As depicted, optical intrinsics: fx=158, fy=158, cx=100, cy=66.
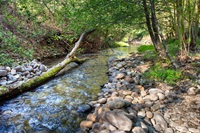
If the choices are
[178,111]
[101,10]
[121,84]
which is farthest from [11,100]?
[178,111]

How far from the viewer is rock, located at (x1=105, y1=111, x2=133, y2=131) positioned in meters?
2.26

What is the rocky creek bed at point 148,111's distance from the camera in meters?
2.32

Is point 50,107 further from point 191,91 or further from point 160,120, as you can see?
point 191,91

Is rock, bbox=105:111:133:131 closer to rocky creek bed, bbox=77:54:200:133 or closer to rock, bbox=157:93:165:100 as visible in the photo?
rocky creek bed, bbox=77:54:200:133

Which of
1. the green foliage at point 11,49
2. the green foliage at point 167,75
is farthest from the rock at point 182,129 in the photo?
the green foliage at point 11,49

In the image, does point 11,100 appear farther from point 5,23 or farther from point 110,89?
point 5,23

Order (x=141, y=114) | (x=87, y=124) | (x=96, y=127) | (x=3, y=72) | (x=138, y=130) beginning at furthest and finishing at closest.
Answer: (x=3, y=72) → (x=141, y=114) → (x=87, y=124) → (x=96, y=127) → (x=138, y=130)

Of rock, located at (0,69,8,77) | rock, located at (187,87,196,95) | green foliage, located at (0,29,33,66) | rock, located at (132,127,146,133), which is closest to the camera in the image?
rock, located at (132,127,146,133)

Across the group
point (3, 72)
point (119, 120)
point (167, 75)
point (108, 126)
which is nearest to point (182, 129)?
point (119, 120)

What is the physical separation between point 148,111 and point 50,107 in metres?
2.01

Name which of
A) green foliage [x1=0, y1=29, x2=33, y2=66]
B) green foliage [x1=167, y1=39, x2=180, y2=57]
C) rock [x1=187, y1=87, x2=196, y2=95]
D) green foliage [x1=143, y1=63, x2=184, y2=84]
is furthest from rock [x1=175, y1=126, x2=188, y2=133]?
green foliage [x1=0, y1=29, x2=33, y2=66]

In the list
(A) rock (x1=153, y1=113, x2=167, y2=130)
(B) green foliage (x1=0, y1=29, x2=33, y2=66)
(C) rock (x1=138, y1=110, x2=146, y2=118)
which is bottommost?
(A) rock (x1=153, y1=113, x2=167, y2=130)

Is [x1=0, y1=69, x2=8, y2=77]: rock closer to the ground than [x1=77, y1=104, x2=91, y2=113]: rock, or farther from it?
farther from it

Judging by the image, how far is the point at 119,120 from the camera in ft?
7.74
